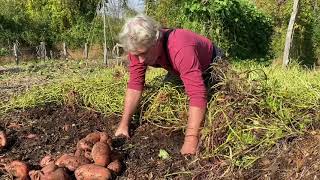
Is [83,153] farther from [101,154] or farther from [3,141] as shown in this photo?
[3,141]

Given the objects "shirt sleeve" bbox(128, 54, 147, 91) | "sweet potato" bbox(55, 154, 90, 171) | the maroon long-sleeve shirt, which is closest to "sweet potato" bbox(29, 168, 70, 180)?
"sweet potato" bbox(55, 154, 90, 171)

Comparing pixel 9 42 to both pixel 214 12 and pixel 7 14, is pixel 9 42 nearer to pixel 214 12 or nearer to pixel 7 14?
pixel 7 14

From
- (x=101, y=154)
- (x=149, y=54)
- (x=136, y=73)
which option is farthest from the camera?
(x=136, y=73)

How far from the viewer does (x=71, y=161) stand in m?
3.13

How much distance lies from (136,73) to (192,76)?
0.70 m

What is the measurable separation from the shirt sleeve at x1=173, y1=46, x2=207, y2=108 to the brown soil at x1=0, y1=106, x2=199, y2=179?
1.30ft

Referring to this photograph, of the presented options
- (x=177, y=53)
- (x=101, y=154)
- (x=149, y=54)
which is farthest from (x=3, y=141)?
(x=177, y=53)

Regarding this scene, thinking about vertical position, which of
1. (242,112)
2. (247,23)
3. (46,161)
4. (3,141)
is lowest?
(247,23)

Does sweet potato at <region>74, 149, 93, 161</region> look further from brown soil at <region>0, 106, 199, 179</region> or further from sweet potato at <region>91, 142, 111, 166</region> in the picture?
brown soil at <region>0, 106, 199, 179</region>

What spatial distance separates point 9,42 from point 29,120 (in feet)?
54.2

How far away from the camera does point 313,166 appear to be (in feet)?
8.76

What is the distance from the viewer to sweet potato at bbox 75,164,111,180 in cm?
297

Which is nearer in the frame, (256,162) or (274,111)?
(256,162)

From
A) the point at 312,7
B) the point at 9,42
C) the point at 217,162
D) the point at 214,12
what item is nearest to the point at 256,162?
the point at 217,162
